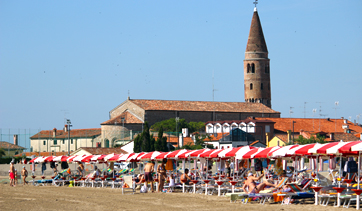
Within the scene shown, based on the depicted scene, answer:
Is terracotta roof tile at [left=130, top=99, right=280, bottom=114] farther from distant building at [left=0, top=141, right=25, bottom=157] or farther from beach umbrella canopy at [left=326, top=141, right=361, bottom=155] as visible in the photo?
beach umbrella canopy at [left=326, top=141, right=361, bottom=155]

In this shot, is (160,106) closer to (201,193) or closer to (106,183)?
(106,183)

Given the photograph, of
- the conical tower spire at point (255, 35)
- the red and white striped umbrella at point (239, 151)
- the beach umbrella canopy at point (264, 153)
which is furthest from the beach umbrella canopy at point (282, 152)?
the conical tower spire at point (255, 35)

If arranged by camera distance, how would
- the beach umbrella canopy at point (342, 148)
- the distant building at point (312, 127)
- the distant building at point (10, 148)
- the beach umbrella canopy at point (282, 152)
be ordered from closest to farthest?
1. the beach umbrella canopy at point (342, 148)
2. the beach umbrella canopy at point (282, 152)
3. the distant building at point (10, 148)
4. the distant building at point (312, 127)

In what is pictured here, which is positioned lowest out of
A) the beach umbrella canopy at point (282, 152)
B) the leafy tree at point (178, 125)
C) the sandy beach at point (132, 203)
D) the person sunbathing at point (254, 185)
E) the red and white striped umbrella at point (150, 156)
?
the sandy beach at point (132, 203)

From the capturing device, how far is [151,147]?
221 ft

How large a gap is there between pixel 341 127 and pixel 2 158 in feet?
192

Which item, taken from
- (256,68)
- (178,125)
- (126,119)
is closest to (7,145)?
(126,119)

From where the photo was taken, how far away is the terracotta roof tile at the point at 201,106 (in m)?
99.0

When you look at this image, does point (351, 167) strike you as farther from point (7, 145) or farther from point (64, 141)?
point (64, 141)

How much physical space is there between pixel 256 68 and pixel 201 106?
56.3 feet

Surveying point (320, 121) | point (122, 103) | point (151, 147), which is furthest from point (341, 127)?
point (151, 147)

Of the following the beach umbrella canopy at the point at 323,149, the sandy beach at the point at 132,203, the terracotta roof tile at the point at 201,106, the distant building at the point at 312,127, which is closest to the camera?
the sandy beach at the point at 132,203

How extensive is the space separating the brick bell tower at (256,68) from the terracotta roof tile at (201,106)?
684 centimetres

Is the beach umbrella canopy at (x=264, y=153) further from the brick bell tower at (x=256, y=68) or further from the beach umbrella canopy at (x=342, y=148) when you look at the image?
the brick bell tower at (x=256, y=68)
